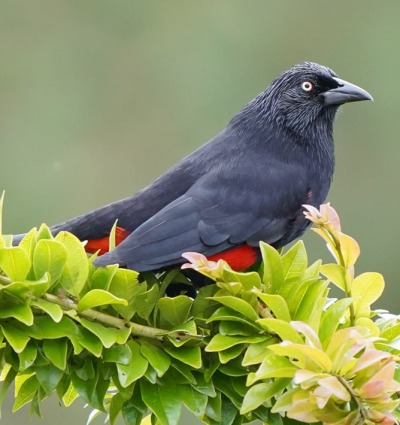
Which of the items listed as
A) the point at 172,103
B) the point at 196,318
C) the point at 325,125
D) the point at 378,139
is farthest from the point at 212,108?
the point at 196,318

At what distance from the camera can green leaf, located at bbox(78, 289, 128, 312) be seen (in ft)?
7.43

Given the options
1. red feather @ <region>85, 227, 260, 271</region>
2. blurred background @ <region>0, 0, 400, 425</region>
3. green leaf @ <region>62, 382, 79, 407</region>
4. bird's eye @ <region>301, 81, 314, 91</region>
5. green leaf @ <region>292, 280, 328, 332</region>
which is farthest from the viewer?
blurred background @ <region>0, 0, 400, 425</region>

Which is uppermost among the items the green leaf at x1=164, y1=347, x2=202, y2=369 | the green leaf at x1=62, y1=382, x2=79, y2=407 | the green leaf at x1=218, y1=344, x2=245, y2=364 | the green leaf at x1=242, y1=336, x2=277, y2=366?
the green leaf at x1=242, y1=336, x2=277, y2=366

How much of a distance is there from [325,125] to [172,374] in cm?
194

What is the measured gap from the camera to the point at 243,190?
11.8 feet

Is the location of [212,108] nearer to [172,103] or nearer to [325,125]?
[172,103]

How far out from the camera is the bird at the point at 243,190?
333cm

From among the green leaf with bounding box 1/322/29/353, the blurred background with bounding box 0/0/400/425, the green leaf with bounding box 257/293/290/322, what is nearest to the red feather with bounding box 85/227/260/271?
the green leaf with bounding box 257/293/290/322

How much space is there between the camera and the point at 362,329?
7.45 feet

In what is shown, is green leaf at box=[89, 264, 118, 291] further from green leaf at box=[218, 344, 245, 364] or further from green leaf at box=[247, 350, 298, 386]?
green leaf at box=[247, 350, 298, 386]

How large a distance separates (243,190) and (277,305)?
1279 millimetres

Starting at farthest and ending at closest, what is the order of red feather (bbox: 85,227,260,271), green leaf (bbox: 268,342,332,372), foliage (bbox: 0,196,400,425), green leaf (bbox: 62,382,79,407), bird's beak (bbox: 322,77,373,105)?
bird's beak (bbox: 322,77,373,105), red feather (bbox: 85,227,260,271), green leaf (bbox: 62,382,79,407), foliage (bbox: 0,196,400,425), green leaf (bbox: 268,342,332,372)

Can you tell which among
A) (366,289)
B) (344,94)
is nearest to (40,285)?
(366,289)

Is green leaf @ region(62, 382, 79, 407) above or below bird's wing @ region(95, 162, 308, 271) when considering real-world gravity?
below
